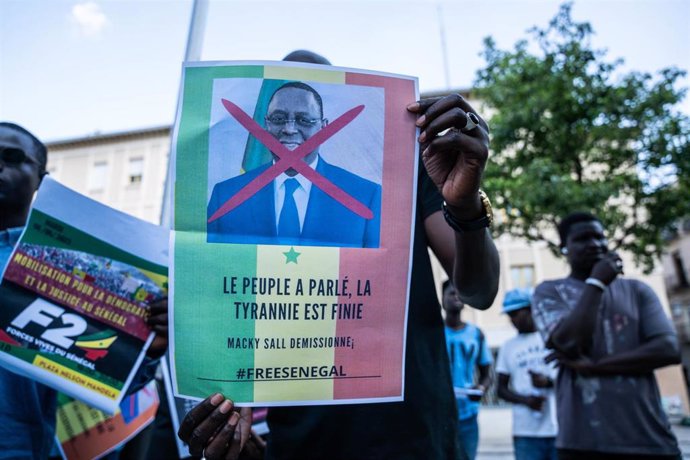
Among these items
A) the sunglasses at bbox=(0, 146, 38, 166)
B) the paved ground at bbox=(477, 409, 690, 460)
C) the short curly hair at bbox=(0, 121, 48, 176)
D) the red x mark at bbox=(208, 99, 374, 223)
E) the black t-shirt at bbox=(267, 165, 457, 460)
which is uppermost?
the short curly hair at bbox=(0, 121, 48, 176)

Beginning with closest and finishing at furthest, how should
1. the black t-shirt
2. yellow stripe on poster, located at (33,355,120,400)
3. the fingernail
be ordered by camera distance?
1. the fingernail
2. the black t-shirt
3. yellow stripe on poster, located at (33,355,120,400)

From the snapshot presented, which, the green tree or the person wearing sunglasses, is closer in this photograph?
the person wearing sunglasses

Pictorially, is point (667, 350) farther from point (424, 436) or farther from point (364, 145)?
point (364, 145)

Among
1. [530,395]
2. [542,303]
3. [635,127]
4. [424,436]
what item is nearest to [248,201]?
[424,436]

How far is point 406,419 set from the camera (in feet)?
3.95

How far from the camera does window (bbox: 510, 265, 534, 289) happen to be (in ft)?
68.4

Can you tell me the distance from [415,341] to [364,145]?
497 mm

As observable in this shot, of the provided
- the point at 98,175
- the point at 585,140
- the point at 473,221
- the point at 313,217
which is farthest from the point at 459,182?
the point at 98,175

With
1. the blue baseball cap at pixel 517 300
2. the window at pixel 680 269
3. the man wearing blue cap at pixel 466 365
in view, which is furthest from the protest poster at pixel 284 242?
the window at pixel 680 269

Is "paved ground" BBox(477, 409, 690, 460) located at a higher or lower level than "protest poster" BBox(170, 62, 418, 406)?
lower

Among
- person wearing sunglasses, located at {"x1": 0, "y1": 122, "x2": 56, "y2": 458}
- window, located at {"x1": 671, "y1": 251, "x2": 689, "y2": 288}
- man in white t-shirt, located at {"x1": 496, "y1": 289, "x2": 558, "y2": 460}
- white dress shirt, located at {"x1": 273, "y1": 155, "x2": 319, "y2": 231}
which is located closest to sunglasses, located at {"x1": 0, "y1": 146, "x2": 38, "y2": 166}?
person wearing sunglasses, located at {"x1": 0, "y1": 122, "x2": 56, "y2": 458}

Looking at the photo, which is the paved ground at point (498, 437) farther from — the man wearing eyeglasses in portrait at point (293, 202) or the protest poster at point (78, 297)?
the man wearing eyeglasses in portrait at point (293, 202)

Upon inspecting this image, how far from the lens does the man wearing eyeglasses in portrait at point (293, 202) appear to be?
1.09 meters

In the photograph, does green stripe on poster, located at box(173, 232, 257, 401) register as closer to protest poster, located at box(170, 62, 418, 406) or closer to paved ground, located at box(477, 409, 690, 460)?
protest poster, located at box(170, 62, 418, 406)
